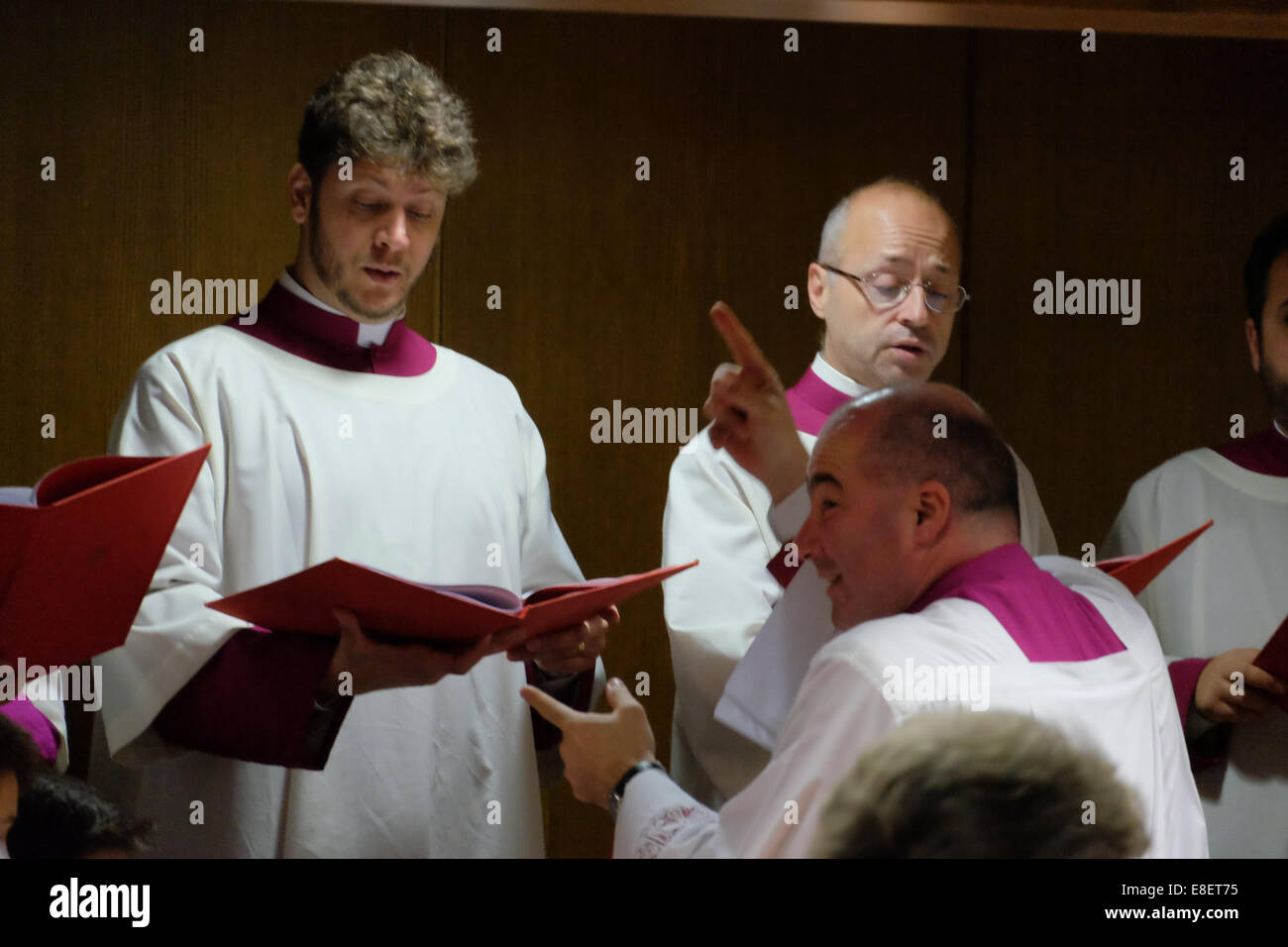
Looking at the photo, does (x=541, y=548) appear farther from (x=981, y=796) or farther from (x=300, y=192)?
(x=981, y=796)

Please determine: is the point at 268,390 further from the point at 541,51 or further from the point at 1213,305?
the point at 1213,305

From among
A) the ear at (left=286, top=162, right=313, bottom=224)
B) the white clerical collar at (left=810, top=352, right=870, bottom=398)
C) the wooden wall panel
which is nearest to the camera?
the ear at (left=286, top=162, right=313, bottom=224)

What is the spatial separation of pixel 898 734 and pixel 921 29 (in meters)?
3.02

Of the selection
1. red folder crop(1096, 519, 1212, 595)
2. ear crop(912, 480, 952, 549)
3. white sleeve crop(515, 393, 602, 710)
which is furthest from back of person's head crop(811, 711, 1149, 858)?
white sleeve crop(515, 393, 602, 710)

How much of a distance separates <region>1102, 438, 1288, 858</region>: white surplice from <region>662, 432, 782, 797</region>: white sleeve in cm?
98

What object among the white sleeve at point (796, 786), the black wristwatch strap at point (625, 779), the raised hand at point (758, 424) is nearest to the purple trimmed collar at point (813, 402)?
the raised hand at point (758, 424)

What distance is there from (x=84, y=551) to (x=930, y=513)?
A: 1.23m

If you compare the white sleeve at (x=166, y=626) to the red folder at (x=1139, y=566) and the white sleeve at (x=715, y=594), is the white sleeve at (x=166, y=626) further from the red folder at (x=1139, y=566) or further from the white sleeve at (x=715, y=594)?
the red folder at (x=1139, y=566)

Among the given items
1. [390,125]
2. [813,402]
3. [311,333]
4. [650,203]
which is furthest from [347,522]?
[650,203]

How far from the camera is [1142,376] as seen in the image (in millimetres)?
4414

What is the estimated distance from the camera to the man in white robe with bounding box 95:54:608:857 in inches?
105

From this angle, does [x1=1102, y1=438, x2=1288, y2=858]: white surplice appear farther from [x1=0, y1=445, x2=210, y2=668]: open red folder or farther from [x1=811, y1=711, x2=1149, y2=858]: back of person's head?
[x1=0, y1=445, x2=210, y2=668]: open red folder

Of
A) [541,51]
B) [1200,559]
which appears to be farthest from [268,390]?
[1200,559]
